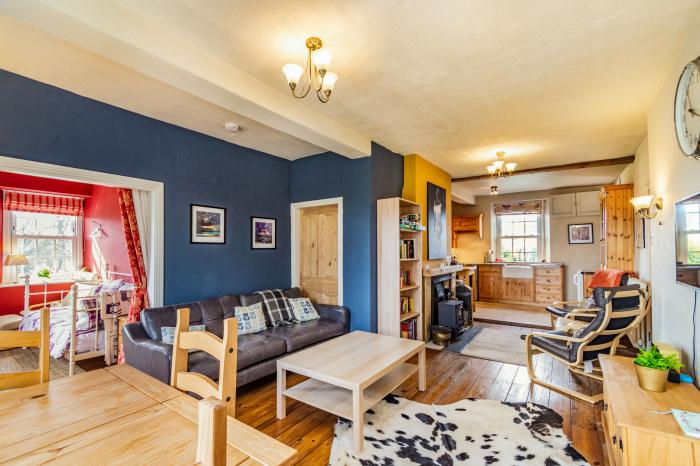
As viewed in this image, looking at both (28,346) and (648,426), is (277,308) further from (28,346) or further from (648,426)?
(648,426)

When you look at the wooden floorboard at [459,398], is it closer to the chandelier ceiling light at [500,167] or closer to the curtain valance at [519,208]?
the chandelier ceiling light at [500,167]

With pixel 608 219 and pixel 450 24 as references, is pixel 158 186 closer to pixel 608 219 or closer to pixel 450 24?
pixel 450 24

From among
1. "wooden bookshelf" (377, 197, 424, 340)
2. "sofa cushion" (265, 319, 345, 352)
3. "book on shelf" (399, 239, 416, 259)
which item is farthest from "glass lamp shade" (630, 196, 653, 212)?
"sofa cushion" (265, 319, 345, 352)

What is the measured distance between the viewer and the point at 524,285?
7648mm

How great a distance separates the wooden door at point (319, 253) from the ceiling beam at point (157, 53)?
1735 millimetres

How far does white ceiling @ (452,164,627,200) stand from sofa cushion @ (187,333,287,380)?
4755mm

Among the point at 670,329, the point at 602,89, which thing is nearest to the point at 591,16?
the point at 602,89

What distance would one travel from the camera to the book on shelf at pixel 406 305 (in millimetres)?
4457

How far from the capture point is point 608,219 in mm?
4758

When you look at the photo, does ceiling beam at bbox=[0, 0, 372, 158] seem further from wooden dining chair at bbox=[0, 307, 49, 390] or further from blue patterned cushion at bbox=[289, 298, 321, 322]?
blue patterned cushion at bbox=[289, 298, 321, 322]

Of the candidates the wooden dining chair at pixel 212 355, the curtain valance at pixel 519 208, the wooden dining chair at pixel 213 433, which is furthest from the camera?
the curtain valance at pixel 519 208

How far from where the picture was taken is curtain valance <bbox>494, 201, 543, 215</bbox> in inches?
316

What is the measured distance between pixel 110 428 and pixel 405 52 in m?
2.54

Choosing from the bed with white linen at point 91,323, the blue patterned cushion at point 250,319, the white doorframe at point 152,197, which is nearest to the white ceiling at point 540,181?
the blue patterned cushion at point 250,319
